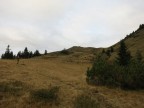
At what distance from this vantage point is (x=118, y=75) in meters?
32.2

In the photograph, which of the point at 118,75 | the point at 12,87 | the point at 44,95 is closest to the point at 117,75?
the point at 118,75

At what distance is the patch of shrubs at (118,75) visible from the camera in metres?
31.7

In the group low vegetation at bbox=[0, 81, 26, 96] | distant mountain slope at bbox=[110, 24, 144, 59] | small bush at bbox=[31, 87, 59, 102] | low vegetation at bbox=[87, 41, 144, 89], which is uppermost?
distant mountain slope at bbox=[110, 24, 144, 59]

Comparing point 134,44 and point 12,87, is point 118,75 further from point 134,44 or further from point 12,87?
point 134,44

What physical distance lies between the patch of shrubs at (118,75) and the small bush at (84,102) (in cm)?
807

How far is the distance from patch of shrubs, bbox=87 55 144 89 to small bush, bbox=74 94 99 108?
8065 mm

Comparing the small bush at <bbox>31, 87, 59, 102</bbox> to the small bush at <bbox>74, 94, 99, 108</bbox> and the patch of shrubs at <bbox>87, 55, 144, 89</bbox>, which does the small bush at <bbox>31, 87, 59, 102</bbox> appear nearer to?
the small bush at <bbox>74, 94, 99, 108</bbox>

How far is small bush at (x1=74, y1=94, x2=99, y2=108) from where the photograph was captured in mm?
22969

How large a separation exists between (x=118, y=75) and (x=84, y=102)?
9964 mm

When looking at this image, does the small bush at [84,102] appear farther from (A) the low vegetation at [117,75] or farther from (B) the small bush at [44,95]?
(A) the low vegetation at [117,75]

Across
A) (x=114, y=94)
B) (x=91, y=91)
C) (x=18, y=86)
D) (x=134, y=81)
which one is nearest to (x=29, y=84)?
(x=18, y=86)

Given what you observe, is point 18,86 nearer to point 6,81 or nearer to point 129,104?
point 6,81

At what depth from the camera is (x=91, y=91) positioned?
92.9ft

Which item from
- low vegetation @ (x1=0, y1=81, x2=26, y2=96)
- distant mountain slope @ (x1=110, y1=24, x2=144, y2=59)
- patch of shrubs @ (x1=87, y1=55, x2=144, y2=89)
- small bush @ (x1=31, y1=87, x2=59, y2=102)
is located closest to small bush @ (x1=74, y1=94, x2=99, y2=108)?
small bush @ (x1=31, y1=87, x2=59, y2=102)
